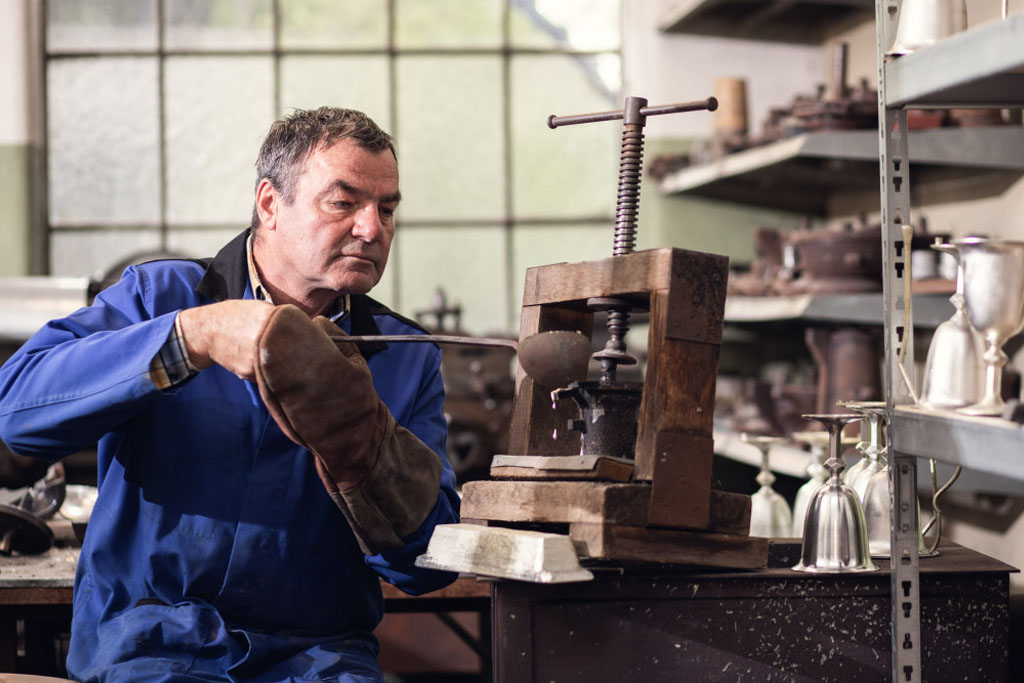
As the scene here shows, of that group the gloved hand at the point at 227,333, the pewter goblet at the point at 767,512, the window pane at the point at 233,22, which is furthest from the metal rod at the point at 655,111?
the window pane at the point at 233,22

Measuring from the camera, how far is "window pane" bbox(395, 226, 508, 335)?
5.14 metres

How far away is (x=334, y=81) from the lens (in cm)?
510

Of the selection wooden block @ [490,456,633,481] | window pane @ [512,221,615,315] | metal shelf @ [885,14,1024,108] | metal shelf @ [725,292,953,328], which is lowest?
wooden block @ [490,456,633,481]

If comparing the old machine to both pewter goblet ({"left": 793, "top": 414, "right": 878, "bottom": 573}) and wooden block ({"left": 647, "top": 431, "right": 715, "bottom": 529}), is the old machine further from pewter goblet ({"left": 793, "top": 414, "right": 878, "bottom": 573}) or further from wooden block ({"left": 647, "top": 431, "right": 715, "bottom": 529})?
pewter goblet ({"left": 793, "top": 414, "right": 878, "bottom": 573})

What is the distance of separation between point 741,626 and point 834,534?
0.56 ft

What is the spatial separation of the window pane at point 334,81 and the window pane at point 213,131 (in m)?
0.10

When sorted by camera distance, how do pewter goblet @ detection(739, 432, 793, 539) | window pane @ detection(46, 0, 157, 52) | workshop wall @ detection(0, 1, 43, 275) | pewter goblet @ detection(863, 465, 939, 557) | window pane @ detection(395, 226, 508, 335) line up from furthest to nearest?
window pane @ detection(395, 226, 508, 335) < window pane @ detection(46, 0, 157, 52) < workshop wall @ detection(0, 1, 43, 275) < pewter goblet @ detection(739, 432, 793, 539) < pewter goblet @ detection(863, 465, 939, 557)

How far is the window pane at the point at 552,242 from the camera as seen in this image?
516 centimetres

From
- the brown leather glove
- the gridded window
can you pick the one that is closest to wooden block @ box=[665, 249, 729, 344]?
the brown leather glove

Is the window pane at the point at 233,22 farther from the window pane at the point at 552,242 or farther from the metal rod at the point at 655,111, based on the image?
the metal rod at the point at 655,111

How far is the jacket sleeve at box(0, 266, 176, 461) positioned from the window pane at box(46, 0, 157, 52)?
3.75 m

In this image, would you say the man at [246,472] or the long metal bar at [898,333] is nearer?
the long metal bar at [898,333]

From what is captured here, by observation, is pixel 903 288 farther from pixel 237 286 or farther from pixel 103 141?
pixel 103 141

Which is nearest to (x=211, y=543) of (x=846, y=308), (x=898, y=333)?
(x=898, y=333)
